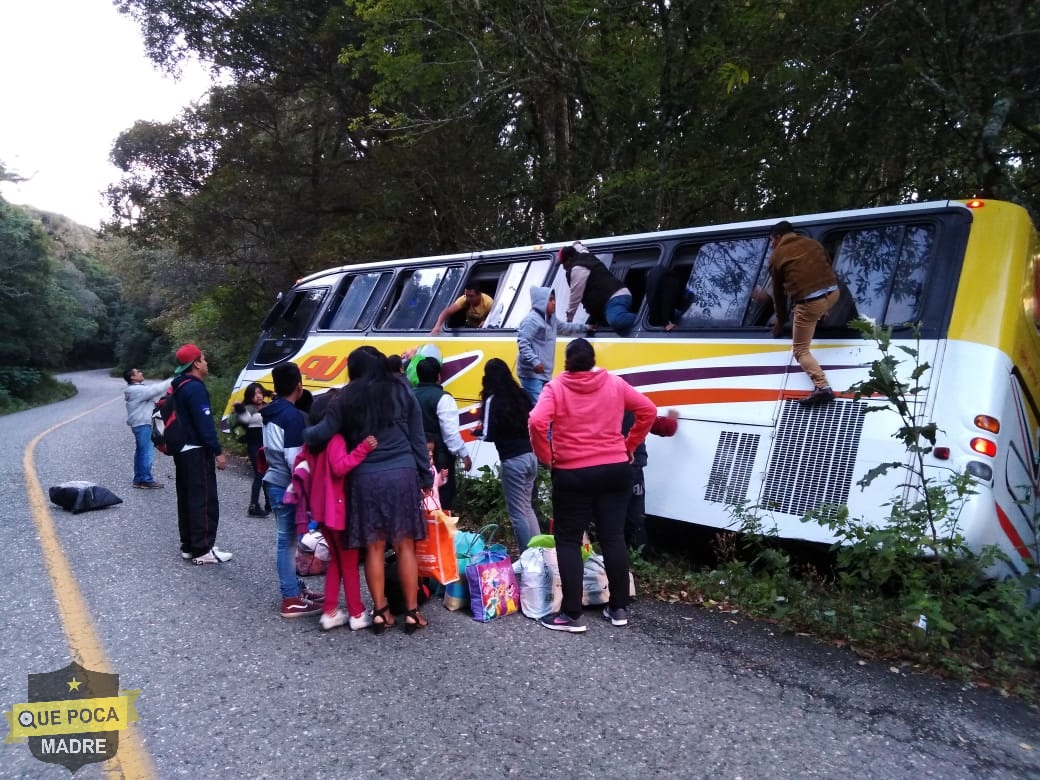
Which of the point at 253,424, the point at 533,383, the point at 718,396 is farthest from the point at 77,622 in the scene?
the point at 718,396

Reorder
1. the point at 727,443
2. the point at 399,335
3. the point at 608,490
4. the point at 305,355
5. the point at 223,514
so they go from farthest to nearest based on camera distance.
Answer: the point at 305,355, the point at 399,335, the point at 223,514, the point at 727,443, the point at 608,490

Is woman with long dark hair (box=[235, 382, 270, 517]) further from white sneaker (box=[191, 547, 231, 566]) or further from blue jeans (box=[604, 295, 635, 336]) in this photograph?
blue jeans (box=[604, 295, 635, 336])

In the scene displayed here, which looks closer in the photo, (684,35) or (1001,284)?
(1001,284)

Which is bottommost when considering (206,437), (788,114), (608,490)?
(206,437)

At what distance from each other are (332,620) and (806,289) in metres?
4.13

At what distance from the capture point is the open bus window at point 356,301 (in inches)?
403

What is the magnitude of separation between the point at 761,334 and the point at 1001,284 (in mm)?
1684

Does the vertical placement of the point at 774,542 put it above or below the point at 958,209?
below

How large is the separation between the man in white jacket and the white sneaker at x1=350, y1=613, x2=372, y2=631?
632 centimetres

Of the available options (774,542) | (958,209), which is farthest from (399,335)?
(958,209)

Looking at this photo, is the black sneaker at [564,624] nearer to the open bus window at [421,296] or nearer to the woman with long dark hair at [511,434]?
the woman with long dark hair at [511,434]

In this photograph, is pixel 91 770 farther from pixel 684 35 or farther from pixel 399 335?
pixel 684 35

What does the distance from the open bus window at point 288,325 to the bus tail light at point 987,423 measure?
28.2 ft

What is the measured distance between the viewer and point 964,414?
508cm
